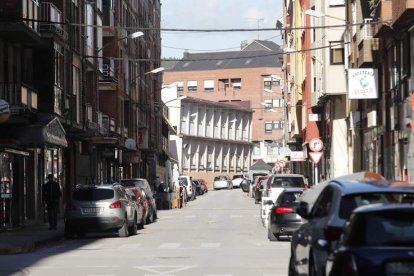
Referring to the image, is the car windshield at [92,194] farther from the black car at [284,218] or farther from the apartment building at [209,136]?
the apartment building at [209,136]

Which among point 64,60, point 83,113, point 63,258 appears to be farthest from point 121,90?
point 63,258

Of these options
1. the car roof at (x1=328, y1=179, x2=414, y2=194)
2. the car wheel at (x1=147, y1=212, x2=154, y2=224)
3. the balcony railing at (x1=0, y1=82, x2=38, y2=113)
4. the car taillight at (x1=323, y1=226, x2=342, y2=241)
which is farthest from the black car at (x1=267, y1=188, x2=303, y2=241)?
the car taillight at (x1=323, y1=226, x2=342, y2=241)

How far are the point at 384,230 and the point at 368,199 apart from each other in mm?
1905

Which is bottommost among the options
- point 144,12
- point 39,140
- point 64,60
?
point 39,140

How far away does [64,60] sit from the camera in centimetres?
4209

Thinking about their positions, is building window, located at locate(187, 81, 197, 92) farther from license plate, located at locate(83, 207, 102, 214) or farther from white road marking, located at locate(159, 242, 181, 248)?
white road marking, located at locate(159, 242, 181, 248)

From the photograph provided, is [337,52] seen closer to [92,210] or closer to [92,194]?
[92,194]

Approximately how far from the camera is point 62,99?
134ft

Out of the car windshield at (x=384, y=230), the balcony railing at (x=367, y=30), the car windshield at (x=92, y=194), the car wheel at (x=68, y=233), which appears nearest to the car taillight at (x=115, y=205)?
the car windshield at (x=92, y=194)

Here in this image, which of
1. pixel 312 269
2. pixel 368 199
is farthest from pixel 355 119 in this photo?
pixel 368 199

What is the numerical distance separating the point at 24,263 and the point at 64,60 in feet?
73.9

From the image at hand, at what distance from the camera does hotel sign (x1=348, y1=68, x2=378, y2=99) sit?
119 feet

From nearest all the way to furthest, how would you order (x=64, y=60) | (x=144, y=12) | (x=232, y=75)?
(x=64, y=60)
(x=144, y=12)
(x=232, y=75)

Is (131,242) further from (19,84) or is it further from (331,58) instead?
(331,58)
